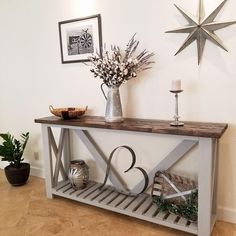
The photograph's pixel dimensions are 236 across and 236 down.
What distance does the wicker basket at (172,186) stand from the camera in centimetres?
208

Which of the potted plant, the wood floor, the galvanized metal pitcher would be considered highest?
the galvanized metal pitcher

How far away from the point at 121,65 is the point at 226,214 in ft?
4.89

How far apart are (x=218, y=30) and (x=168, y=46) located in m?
0.40

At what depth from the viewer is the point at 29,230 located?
208cm

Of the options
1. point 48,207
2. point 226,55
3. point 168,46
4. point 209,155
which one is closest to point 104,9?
point 168,46

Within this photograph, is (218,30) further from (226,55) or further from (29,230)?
(29,230)

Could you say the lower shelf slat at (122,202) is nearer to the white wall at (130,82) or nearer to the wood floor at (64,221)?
the wood floor at (64,221)

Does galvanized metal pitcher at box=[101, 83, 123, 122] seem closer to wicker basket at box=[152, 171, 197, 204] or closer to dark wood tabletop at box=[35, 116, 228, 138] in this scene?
dark wood tabletop at box=[35, 116, 228, 138]

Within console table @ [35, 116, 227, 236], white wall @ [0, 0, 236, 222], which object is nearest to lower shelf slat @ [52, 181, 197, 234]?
console table @ [35, 116, 227, 236]

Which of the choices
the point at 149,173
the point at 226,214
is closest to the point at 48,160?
the point at 149,173

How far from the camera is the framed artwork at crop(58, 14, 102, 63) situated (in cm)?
248

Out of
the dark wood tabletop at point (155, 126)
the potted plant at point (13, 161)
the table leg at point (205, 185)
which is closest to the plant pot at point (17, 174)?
the potted plant at point (13, 161)

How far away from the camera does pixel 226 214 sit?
2.13 m

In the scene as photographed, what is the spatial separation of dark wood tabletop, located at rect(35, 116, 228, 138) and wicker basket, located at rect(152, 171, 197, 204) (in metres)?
0.47
